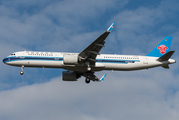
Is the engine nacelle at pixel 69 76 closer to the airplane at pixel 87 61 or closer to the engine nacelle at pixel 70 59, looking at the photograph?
the airplane at pixel 87 61

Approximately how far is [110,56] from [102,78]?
902 cm

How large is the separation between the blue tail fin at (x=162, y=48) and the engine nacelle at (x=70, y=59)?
15.3 metres

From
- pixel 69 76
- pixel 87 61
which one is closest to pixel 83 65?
pixel 87 61

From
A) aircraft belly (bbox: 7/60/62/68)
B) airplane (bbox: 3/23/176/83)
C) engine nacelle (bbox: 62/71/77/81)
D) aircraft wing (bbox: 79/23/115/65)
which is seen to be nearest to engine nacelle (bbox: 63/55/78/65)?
airplane (bbox: 3/23/176/83)

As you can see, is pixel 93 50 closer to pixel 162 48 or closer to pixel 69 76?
pixel 69 76

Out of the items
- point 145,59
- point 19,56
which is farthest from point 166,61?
point 19,56

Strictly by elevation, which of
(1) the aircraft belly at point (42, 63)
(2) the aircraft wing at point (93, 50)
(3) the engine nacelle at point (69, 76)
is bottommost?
(3) the engine nacelle at point (69, 76)

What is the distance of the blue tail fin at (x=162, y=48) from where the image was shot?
54.8m

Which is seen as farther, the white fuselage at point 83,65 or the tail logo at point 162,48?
the tail logo at point 162,48

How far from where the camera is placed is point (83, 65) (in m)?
49.8

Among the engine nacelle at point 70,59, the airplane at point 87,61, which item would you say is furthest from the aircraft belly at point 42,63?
the engine nacelle at point 70,59

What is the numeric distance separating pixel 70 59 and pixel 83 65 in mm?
2838

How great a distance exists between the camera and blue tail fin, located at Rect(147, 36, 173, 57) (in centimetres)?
5484

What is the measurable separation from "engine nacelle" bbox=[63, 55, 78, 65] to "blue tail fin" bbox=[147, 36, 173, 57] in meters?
15.3
